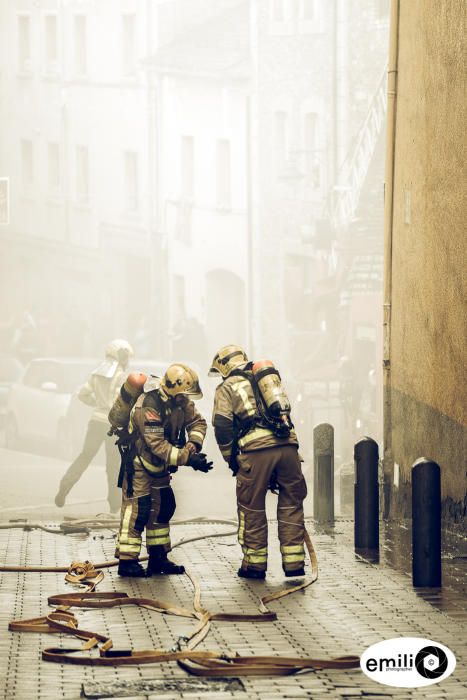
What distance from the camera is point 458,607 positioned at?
8.69 m

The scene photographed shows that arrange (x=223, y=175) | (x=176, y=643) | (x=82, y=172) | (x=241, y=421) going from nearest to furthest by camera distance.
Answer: (x=176, y=643), (x=241, y=421), (x=223, y=175), (x=82, y=172)

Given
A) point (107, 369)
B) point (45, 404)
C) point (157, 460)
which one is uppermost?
point (157, 460)

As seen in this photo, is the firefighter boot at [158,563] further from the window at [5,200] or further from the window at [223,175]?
the window at [5,200]

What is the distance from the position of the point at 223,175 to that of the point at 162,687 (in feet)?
95.1

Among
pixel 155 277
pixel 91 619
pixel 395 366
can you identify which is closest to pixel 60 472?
pixel 395 366

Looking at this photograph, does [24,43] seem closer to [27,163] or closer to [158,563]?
[27,163]

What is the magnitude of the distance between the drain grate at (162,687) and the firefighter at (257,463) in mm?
2680

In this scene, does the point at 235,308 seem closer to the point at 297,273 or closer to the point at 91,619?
the point at 297,273

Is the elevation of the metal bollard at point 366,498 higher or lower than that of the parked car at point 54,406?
higher

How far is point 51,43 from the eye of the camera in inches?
1628

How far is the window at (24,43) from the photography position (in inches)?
1644

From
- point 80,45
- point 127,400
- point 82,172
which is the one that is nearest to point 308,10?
point 80,45

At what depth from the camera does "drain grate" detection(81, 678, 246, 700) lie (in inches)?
265

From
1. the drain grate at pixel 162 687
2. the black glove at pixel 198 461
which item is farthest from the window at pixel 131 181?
the drain grate at pixel 162 687
